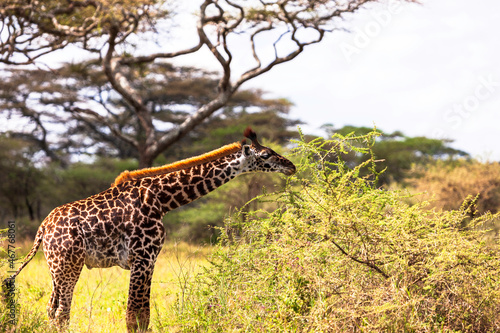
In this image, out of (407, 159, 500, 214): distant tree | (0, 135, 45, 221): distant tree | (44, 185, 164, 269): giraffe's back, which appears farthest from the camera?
(0, 135, 45, 221): distant tree

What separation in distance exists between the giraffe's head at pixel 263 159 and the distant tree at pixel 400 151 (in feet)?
59.9

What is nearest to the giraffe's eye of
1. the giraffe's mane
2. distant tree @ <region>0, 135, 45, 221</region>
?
the giraffe's mane

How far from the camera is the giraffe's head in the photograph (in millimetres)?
5402

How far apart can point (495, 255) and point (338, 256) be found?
1.29m

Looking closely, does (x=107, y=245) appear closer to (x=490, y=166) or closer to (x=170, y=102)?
(x=490, y=166)

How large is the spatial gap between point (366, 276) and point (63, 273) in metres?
2.70

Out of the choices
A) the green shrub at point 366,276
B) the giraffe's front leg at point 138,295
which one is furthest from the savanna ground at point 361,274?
the giraffe's front leg at point 138,295

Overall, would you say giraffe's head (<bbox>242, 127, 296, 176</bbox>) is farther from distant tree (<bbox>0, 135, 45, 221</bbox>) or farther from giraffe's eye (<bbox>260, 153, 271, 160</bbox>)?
distant tree (<bbox>0, 135, 45, 221</bbox>)

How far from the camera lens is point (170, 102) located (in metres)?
28.1

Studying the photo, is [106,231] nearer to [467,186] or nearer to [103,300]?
[103,300]

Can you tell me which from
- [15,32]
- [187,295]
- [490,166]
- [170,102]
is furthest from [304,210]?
[170,102]

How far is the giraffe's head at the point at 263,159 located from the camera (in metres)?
5.40

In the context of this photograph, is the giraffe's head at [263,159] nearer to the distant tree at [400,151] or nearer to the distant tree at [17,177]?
the distant tree at [400,151]

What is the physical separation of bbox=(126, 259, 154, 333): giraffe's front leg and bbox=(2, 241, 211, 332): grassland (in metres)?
0.12
